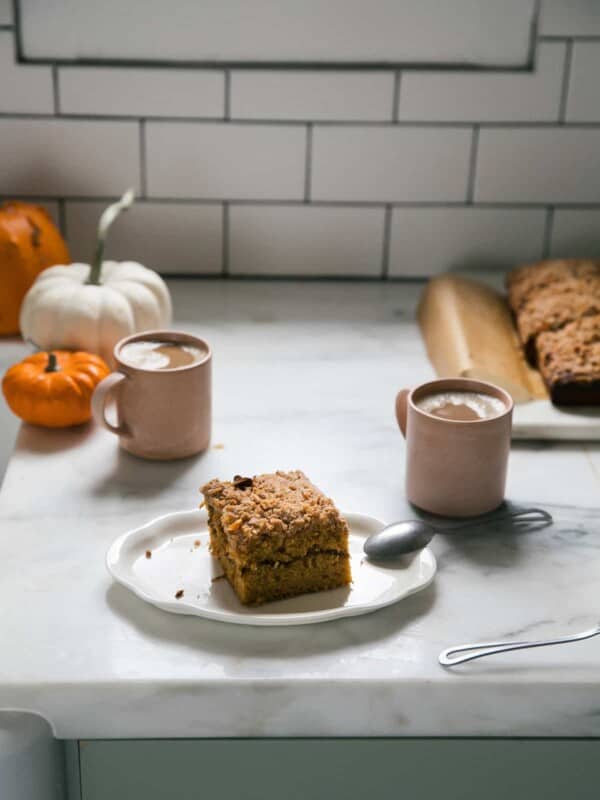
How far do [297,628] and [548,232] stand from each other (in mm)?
902

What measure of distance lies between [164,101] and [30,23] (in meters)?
0.20

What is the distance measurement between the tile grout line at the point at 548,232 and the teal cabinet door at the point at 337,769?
2.89 ft

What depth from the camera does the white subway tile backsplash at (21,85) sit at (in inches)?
55.1

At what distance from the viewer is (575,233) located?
4.99 feet

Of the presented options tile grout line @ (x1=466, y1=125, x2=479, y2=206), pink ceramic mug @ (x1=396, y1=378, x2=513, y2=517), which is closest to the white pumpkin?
pink ceramic mug @ (x1=396, y1=378, x2=513, y2=517)

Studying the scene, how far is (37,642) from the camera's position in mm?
781

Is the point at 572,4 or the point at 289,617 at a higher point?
the point at 572,4

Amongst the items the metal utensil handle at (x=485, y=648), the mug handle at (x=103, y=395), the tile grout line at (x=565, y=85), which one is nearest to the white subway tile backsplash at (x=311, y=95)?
the tile grout line at (x=565, y=85)

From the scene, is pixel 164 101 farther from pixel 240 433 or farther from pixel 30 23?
pixel 240 433

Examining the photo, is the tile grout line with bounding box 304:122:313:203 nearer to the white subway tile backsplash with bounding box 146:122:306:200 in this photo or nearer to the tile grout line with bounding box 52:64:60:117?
the white subway tile backsplash with bounding box 146:122:306:200

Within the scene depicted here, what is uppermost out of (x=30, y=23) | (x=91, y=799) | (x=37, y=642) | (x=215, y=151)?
(x=30, y=23)

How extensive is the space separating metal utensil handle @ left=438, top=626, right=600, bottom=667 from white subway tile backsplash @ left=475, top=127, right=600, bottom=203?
33.4 inches

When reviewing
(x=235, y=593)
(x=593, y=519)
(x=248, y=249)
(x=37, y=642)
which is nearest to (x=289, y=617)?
(x=235, y=593)

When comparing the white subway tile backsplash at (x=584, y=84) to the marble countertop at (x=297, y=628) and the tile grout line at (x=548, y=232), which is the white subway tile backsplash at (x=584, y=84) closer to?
the tile grout line at (x=548, y=232)
